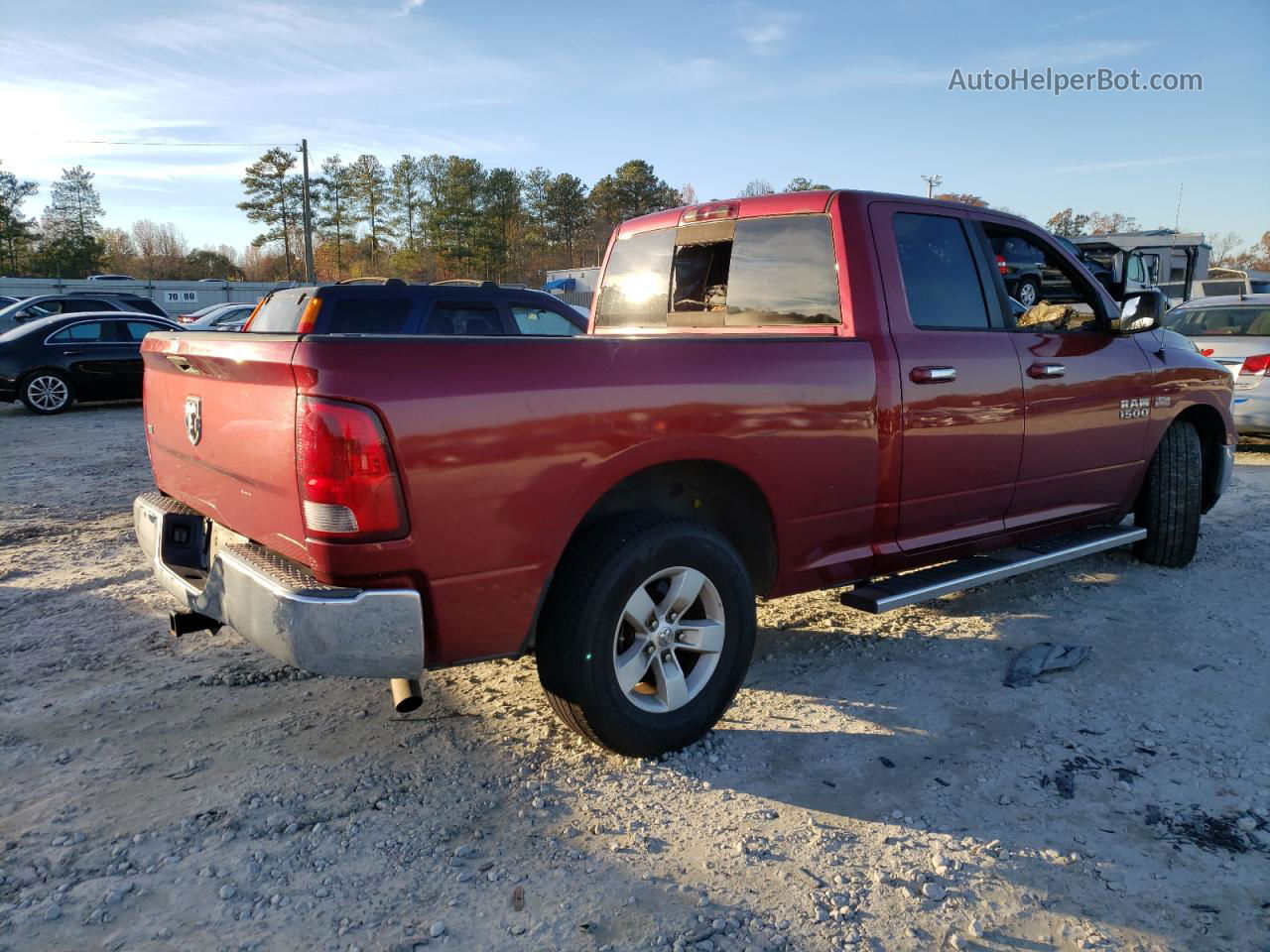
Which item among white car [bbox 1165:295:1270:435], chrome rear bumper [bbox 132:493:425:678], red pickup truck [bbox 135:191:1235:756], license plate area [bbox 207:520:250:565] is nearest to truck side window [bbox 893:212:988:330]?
red pickup truck [bbox 135:191:1235:756]

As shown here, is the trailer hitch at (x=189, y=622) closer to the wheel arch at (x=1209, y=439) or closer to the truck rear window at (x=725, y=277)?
the truck rear window at (x=725, y=277)

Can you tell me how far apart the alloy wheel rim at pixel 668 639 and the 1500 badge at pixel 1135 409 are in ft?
9.32

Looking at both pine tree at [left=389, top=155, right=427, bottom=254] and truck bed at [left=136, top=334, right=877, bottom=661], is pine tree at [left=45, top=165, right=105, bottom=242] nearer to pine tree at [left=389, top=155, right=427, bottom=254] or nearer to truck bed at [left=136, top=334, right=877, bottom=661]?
pine tree at [left=389, top=155, right=427, bottom=254]

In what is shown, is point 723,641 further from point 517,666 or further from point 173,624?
point 173,624

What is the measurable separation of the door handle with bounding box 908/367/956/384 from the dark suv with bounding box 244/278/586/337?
5.07 m

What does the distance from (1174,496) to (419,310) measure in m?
6.35

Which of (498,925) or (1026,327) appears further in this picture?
(1026,327)

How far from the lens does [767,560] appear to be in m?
3.42

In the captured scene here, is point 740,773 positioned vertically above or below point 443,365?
below

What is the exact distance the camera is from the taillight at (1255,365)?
9.29 meters

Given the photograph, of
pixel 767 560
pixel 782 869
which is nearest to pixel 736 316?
pixel 767 560

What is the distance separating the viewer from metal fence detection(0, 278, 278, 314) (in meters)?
41.7

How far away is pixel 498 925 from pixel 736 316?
2.84 m

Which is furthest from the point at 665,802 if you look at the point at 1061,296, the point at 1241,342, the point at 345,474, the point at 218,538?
the point at 1241,342
